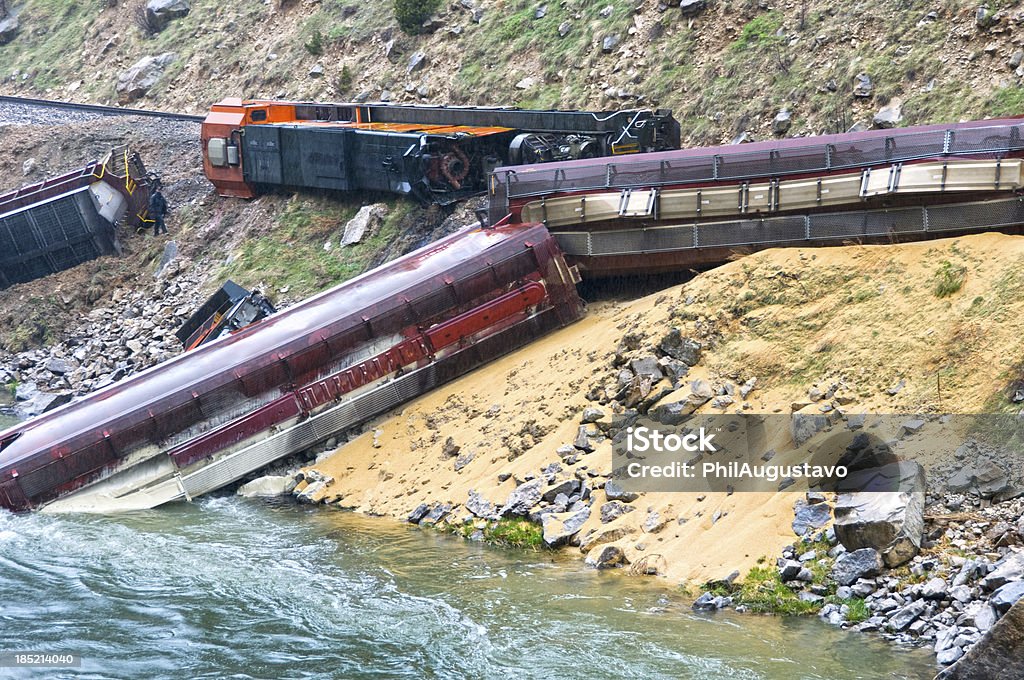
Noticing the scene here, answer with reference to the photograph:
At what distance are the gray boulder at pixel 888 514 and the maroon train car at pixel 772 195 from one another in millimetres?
6388

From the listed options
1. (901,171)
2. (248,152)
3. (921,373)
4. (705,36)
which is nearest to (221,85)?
(248,152)

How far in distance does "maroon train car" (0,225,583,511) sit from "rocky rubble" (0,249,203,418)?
7.07 meters

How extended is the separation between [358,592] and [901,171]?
11.1 meters

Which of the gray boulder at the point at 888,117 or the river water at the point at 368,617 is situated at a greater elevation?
the gray boulder at the point at 888,117

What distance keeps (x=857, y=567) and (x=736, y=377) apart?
477cm

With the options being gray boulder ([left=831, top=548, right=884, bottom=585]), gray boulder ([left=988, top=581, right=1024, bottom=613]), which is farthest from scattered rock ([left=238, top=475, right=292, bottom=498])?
gray boulder ([left=988, top=581, right=1024, bottom=613])

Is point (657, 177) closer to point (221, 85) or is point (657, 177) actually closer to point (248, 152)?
point (248, 152)

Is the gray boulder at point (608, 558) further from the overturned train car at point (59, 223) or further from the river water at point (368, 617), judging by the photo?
the overturned train car at point (59, 223)

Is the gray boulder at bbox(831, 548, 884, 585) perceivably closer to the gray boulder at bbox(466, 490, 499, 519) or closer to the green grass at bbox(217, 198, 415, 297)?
the gray boulder at bbox(466, 490, 499, 519)

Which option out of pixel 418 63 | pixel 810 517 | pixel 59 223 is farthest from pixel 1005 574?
pixel 418 63

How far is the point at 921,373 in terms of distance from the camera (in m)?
16.1

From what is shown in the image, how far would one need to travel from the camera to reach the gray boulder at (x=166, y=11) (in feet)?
169

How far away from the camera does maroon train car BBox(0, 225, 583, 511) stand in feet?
66.0

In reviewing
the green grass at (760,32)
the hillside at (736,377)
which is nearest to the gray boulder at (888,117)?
the green grass at (760,32)
